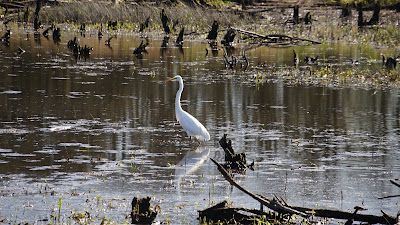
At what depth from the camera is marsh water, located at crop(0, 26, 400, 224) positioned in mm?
7816

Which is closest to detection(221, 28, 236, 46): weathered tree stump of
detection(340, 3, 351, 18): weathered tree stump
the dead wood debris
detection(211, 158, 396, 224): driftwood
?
detection(340, 3, 351, 18): weathered tree stump

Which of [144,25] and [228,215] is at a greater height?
[144,25]

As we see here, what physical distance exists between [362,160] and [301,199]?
237cm

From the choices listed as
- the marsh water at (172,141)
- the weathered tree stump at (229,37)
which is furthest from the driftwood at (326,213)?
the weathered tree stump at (229,37)

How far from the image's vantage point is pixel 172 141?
11.0 metres

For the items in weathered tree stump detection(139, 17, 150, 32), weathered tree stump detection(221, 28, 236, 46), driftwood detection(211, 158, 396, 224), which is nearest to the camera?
driftwood detection(211, 158, 396, 224)

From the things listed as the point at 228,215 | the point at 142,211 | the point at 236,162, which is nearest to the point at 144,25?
the point at 236,162

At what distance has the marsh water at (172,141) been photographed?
25.6 feet

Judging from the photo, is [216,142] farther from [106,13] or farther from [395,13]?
[395,13]

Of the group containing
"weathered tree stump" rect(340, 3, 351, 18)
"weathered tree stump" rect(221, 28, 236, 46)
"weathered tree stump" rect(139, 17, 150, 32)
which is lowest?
"weathered tree stump" rect(221, 28, 236, 46)

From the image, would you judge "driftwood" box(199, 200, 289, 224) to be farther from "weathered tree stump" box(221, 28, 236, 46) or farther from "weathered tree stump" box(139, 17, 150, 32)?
"weathered tree stump" box(139, 17, 150, 32)

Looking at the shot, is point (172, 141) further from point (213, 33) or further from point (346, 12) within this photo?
point (346, 12)

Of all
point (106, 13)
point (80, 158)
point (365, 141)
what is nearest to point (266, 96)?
point (365, 141)

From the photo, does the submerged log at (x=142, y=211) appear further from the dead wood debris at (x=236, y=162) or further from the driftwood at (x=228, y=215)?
the dead wood debris at (x=236, y=162)
